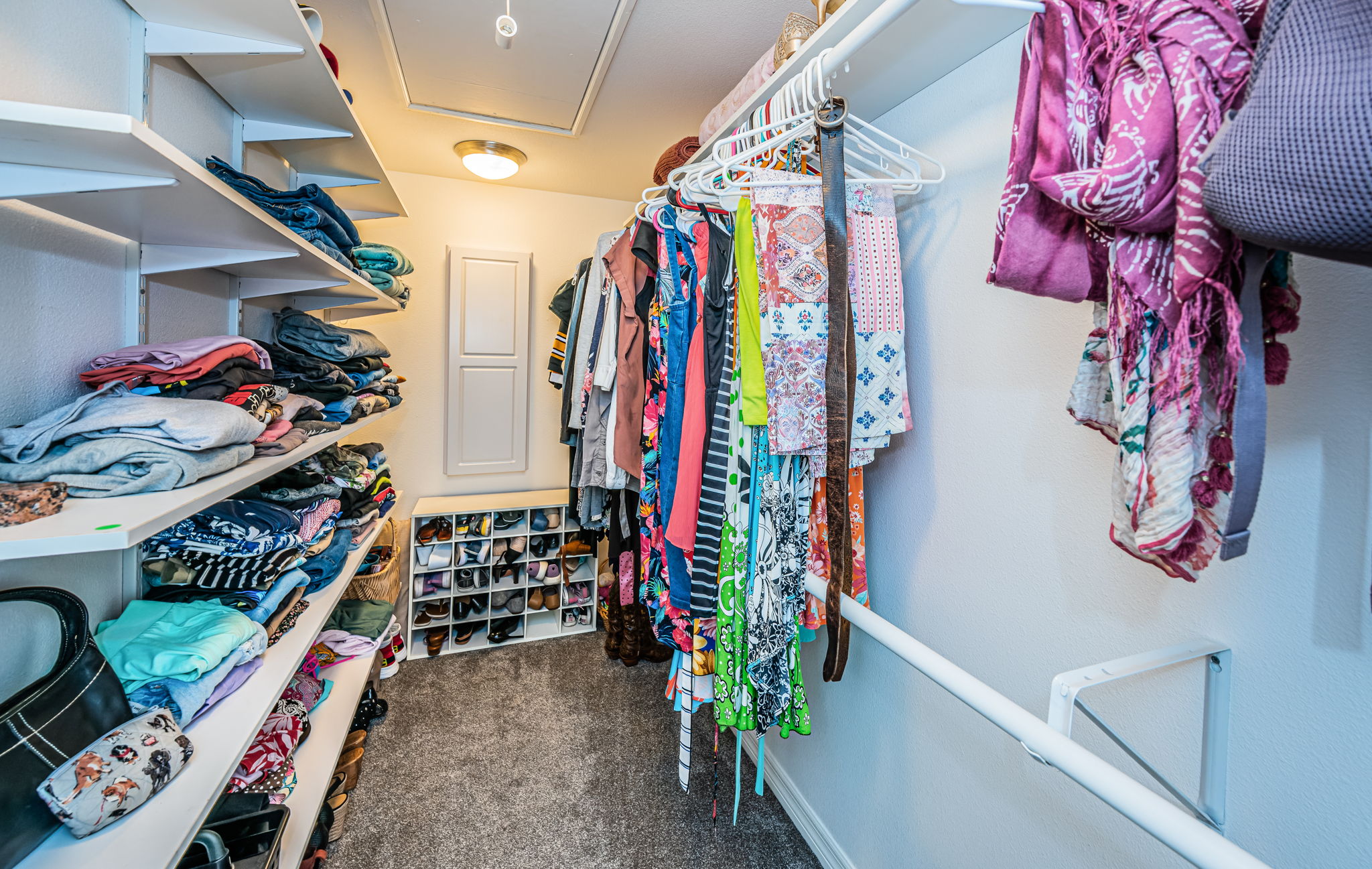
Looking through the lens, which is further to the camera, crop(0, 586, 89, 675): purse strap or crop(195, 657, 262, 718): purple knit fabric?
crop(195, 657, 262, 718): purple knit fabric

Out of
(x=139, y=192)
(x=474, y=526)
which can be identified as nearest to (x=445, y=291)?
(x=474, y=526)

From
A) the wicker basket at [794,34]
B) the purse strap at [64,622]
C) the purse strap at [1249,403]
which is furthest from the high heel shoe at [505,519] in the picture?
the purse strap at [1249,403]

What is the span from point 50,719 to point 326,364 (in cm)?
99

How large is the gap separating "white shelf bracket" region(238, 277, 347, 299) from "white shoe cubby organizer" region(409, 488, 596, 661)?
1324 mm

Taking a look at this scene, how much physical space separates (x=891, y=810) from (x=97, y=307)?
6.43 feet

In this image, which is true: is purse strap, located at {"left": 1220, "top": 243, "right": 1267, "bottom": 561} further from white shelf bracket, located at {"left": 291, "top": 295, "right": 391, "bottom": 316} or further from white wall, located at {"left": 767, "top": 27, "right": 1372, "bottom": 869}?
white shelf bracket, located at {"left": 291, "top": 295, "right": 391, "bottom": 316}

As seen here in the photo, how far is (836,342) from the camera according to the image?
92 cm

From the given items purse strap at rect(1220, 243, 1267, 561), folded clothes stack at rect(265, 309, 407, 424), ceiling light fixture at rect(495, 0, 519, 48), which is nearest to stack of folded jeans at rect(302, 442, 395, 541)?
folded clothes stack at rect(265, 309, 407, 424)

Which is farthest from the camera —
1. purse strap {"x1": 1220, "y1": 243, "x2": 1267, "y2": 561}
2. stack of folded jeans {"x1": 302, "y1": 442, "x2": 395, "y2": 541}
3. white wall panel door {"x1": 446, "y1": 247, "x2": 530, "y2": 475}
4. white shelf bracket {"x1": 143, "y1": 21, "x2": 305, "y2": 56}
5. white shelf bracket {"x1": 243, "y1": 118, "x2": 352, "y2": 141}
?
white wall panel door {"x1": 446, "y1": 247, "x2": 530, "y2": 475}

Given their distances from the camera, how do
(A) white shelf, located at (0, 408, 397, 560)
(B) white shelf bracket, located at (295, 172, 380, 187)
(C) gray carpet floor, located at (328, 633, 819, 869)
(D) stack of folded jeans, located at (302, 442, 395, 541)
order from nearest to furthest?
(A) white shelf, located at (0, 408, 397, 560), (C) gray carpet floor, located at (328, 633, 819, 869), (D) stack of folded jeans, located at (302, 442, 395, 541), (B) white shelf bracket, located at (295, 172, 380, 187)

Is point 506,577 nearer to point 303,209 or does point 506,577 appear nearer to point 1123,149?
point 303,209

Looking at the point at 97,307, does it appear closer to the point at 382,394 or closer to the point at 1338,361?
the point at 382,394

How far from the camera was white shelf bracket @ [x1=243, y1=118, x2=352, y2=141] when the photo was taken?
1.42m

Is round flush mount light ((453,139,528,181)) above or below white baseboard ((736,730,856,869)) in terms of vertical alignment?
above
